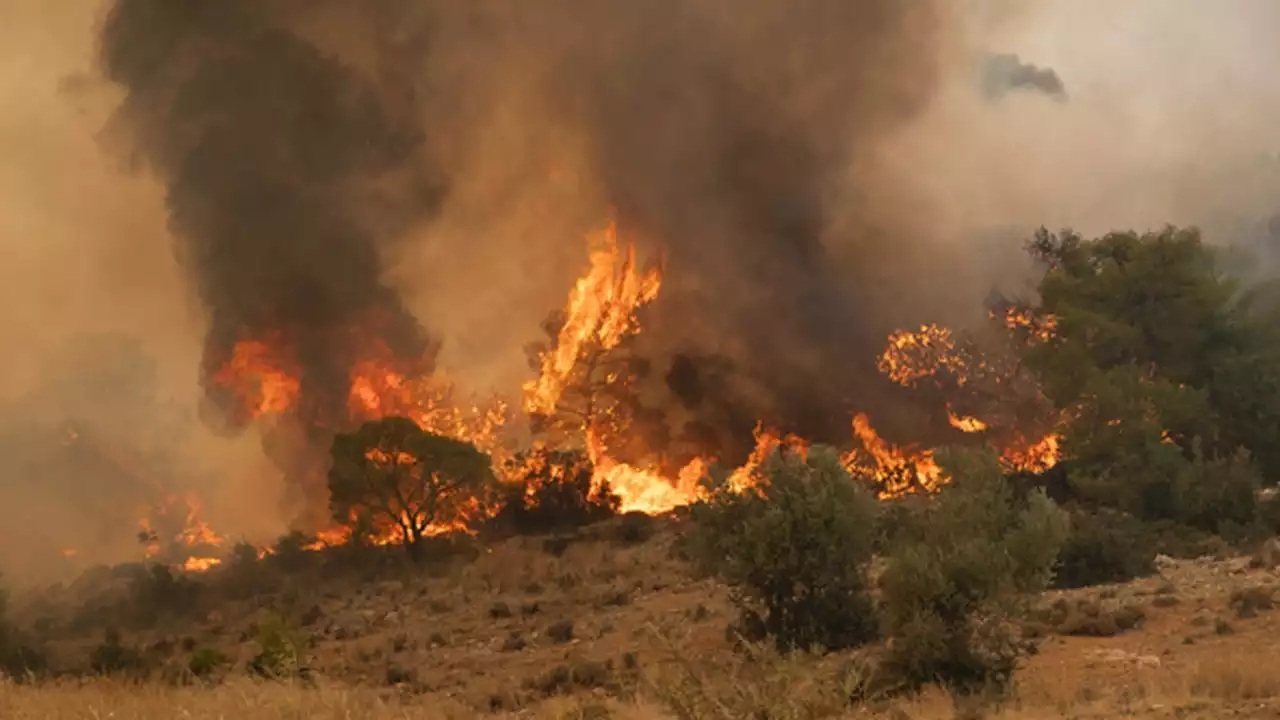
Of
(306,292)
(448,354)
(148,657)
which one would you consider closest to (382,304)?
(306,292)

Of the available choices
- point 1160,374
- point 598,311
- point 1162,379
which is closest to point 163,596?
point 598,311

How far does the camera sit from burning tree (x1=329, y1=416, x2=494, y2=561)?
115 ft

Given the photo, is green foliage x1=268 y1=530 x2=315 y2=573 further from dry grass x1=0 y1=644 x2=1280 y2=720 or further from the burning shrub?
dry grass x1=0 y1=644 x2=1280 y2=720

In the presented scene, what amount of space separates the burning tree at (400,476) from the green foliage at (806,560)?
1938cm

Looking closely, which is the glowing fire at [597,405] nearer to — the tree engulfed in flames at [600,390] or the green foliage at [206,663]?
the tree engulfed in flames at [600,390]

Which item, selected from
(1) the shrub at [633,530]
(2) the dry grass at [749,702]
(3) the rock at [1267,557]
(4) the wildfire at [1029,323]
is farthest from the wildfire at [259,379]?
(3) the rock at [1267,557]

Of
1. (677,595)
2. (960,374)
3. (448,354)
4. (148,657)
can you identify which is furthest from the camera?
(448,354)

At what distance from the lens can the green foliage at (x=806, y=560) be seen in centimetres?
1677

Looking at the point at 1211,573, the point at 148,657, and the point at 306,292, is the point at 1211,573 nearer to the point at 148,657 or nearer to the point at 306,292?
the point at 148,657

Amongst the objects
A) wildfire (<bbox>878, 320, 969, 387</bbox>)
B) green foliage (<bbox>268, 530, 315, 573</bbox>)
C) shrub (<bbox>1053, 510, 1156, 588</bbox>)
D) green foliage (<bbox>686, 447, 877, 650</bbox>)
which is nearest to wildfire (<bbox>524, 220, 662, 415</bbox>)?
wildfire (<bbox>878, 320, 969, 387</bbox>)

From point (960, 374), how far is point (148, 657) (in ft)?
101

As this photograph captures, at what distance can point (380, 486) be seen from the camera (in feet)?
114

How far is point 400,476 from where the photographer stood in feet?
116

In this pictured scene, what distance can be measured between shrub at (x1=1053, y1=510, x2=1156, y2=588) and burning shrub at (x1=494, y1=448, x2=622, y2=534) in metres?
20.7
